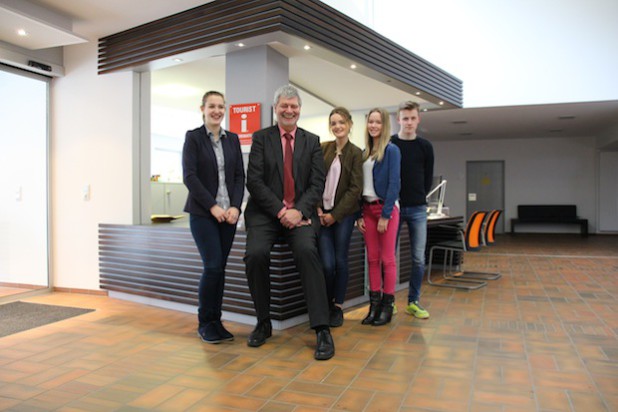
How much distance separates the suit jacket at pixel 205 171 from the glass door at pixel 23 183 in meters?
2.86

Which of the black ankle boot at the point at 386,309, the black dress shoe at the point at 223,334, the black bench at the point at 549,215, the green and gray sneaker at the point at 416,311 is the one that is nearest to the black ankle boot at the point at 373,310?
the black ankle boot at the point at 386,309

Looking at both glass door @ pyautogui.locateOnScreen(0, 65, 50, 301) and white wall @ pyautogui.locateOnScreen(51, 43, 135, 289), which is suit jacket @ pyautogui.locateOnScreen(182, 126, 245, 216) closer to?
white wall @ pyautogui.locateOnScreen(51, 43, 135, 289)

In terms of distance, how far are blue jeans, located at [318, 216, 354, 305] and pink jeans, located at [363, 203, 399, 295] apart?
15 cm

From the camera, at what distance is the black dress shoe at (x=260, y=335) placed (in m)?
3.08

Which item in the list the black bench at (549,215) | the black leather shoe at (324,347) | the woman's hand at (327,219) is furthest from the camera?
the black bench at (549,215)

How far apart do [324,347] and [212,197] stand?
1.16 meters

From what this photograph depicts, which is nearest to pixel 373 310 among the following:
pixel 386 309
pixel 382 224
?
pixel 386 309

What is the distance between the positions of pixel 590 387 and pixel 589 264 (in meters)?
5.28

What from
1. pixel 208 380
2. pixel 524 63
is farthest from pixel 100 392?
pixel 524 63

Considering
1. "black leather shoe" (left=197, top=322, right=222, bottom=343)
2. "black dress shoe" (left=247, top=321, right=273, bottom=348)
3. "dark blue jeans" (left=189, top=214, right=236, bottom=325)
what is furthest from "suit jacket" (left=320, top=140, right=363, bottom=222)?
"black leather shoe" (left=197, top=322, right=222, bottom=343)

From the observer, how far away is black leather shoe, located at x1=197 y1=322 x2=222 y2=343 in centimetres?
316

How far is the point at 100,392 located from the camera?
2.38 metres

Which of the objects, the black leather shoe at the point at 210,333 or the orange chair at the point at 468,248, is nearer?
the black leather shoe at the point at 210,333

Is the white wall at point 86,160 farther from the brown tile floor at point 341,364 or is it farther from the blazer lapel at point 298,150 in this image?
the blazer lapel at point 298,150
